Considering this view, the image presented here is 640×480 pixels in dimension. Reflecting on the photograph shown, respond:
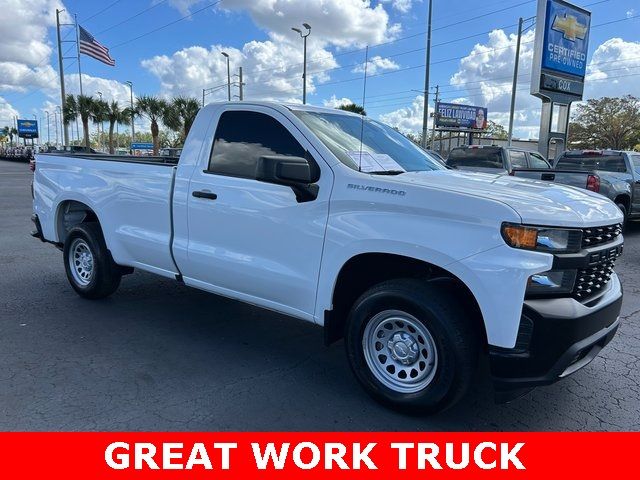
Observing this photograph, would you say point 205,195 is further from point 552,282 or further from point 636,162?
point 636,162

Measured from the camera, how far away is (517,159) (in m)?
12.5

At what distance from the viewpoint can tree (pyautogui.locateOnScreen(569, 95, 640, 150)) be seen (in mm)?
55406

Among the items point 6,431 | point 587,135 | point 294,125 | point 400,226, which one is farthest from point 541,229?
point 587,135

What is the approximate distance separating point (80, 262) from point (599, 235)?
500 cm

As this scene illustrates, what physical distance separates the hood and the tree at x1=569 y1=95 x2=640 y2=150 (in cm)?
6097

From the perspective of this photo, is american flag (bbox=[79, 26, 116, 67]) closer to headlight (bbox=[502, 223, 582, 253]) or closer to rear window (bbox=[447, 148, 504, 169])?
rear window (bbox=[447, 148, 504, 169])

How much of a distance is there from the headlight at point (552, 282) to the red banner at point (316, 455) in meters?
0.96

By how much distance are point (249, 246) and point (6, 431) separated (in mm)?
1889

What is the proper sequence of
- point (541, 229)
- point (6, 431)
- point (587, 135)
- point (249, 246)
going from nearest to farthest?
point (541, 229) < point (6, 431) < point (249, 246) < point (587, 135)

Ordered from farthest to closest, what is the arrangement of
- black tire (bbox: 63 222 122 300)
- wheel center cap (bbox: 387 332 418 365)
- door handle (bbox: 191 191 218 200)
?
black tire (bbox: 63 222 122 300) → door handle (bbox: 191 191 218 200) → wheel center cap (bbox: 387 332 418 365)

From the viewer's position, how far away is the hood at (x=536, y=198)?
282 centimetres

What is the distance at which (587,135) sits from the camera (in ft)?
191

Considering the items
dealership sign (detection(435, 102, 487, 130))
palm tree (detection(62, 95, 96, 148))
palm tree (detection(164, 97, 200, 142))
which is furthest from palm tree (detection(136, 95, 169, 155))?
dealership sign (detection(435, 102, 487, 130))

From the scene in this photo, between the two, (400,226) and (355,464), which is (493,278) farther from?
(355,464)
